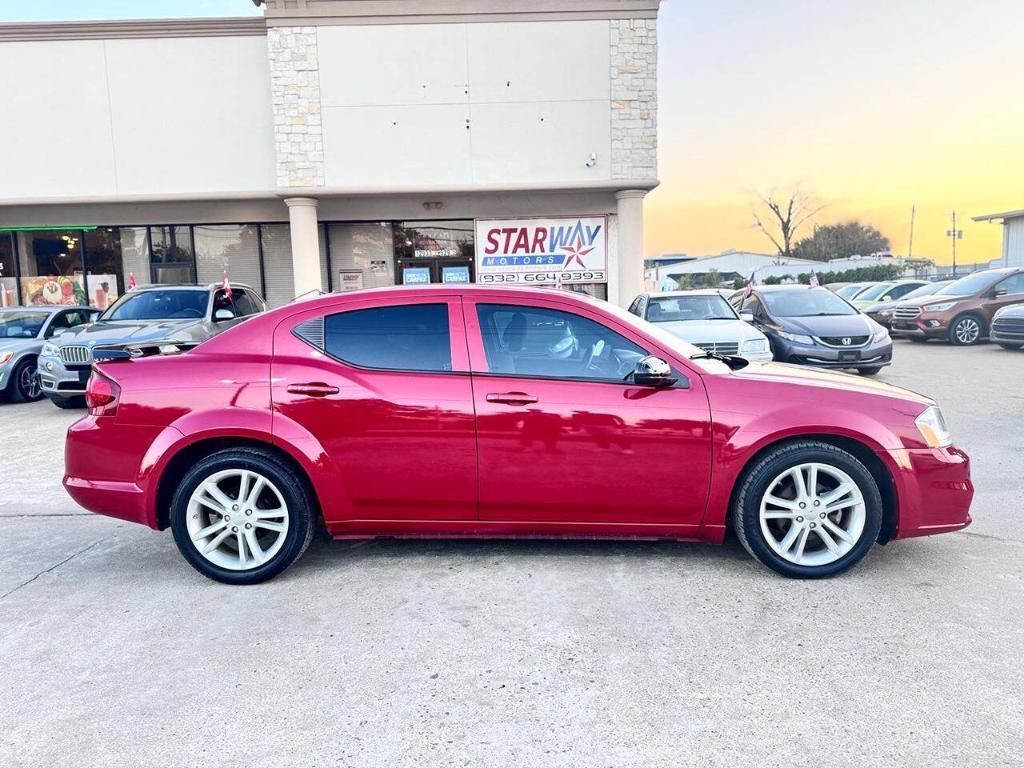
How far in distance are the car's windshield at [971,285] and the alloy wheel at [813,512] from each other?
51.8ft

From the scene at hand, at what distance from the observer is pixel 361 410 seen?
3.96m

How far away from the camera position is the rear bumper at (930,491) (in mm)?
3889

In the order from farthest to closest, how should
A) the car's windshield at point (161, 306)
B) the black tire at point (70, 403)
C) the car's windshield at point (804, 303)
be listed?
the car's windshield at point (804, 303) < the car's windshield at point (161, 306) < the black tire at point (70, 403)

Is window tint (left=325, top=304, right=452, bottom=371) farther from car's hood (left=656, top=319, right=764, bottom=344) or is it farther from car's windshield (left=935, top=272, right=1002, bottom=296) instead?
car's windshield (left=935, top=272, right=1002, bottom=296)

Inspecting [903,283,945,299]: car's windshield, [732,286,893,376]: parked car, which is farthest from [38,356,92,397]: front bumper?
[903,283,945,299]: car's windshield

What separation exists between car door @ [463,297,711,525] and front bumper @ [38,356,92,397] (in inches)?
311

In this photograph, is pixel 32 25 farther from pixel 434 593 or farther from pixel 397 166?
pixel 434 593

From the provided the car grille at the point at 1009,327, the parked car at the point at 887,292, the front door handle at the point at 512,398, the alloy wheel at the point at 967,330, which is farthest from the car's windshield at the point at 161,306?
the parked car at the point at 887,292

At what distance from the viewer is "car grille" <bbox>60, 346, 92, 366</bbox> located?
9.59 m

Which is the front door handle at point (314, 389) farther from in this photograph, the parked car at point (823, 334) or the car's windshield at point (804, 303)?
the car's windshield at point (804, 303)

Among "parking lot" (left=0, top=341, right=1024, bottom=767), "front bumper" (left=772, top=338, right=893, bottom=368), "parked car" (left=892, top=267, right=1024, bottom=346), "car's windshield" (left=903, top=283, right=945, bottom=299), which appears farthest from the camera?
"car's windshield" (left=903, top=283, right=945, bottom=299)

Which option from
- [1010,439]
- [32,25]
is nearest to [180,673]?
[1010,439]

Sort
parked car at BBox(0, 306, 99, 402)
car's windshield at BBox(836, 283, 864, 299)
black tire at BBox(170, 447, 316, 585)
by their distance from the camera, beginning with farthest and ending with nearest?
car's windshield at BBox(836, 283, 864, 299), parked car at BBox(0, 306, 99, 402), black tire at BBox(170, 447, 316, 585)

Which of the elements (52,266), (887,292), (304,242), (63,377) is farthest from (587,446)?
(887,292)
